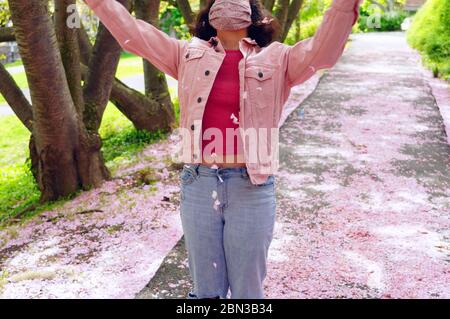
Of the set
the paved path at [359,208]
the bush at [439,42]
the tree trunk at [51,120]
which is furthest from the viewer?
the bush at [439,42]

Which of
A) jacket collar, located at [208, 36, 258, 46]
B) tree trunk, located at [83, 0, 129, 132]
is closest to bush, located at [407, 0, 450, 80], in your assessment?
tree trunk, located at [83, 0, 129, 132]

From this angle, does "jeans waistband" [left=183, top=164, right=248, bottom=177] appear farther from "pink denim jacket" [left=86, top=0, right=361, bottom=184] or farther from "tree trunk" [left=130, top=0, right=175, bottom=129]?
"tree trunk" [left=130, top=0, right=175, bottom=129]

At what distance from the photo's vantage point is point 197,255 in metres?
2.69

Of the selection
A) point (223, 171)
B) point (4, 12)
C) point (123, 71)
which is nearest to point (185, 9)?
point (4, 12)

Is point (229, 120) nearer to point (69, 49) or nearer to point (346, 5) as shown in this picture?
point (346, 5)

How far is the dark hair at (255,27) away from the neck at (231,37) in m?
0.05

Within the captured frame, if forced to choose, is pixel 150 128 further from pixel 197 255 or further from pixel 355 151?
pixel 197 255

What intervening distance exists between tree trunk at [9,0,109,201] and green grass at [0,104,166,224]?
Result: 0.32 metres

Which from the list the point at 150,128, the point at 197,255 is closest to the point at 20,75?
the point at 150,128

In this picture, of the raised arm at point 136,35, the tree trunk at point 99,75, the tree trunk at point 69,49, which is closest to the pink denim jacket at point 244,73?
the raised arm at point 136,35

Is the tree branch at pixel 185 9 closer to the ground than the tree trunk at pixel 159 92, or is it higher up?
higher up

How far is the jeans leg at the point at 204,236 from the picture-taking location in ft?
8.52

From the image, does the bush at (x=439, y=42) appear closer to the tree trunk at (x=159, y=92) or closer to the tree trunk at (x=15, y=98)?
the tree trunk at (x=159, y=92)

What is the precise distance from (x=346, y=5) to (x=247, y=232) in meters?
1.06
